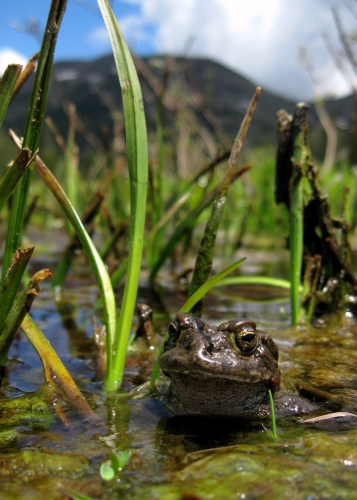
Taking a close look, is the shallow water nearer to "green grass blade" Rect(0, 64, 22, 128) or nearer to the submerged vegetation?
the submerged vegetation

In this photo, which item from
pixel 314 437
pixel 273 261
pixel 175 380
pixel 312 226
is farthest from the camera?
pixel 273 261

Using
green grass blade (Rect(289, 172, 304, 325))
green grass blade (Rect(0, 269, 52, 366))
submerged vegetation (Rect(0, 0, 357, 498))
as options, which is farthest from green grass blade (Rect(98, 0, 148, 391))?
green grass blade (Rect(289, 172, 304, 325))

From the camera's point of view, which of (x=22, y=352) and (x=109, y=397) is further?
(x=22, y=352)

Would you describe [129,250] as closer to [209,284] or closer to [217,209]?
[217,209]

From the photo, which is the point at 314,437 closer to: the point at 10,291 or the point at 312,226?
the point at 10,291

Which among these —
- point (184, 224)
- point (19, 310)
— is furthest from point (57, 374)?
point (184, 224)

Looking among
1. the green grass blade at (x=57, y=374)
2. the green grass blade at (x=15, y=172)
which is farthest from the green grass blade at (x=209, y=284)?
the green grass blade at (x=15, y=172)

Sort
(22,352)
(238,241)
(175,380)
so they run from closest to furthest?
(175,380) < (22,352) < (238,241)

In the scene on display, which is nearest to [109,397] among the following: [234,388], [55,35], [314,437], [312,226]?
[234,388]
